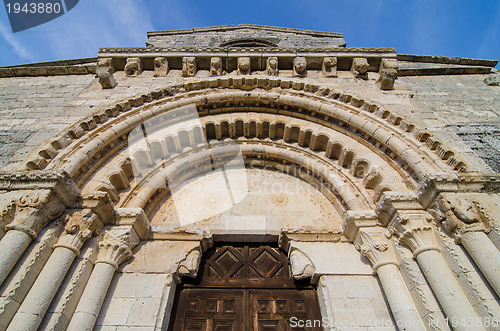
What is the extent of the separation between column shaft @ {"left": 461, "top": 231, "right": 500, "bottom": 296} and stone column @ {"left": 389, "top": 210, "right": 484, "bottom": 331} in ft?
0.82

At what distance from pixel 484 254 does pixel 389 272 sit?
33.8 inches

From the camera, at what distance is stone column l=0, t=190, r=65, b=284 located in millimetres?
2656

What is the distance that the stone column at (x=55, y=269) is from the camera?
8.15ft

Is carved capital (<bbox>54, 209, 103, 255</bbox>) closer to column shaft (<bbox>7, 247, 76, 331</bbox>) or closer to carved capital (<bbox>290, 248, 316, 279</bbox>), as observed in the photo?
column shaft (<bbox>7, 247, 76, 331</bbox>)

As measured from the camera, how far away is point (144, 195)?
4.07 meters

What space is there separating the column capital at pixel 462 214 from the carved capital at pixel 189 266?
108 inches

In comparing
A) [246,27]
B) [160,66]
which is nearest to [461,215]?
[160,66]

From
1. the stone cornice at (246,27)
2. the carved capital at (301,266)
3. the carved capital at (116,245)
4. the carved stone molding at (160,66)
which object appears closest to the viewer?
the carved capital at (116,245)

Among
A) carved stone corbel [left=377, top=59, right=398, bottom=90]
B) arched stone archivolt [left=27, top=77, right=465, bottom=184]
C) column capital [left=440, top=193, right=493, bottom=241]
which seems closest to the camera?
column capital [left=440, top=193, right=493, bottom=241]

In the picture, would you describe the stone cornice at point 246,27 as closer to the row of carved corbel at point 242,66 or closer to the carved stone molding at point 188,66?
the row of carved corbel at point 242,66

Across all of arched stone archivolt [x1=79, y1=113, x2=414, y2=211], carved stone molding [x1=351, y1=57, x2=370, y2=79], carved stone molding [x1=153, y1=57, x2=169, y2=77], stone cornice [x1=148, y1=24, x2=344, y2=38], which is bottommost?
arched stone archivolt [x1=79, y1=113, x2=414, y2=211]

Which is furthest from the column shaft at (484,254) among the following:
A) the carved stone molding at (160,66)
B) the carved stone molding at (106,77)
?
the carved stone molding at (106,77)

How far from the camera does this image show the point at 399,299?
2885 mm

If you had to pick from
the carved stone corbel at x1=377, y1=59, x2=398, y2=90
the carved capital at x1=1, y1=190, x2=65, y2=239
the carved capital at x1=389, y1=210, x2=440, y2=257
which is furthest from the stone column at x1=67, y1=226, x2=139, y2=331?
the carved stone corbel at x1=377, y1=59, x2=398, y2=90
